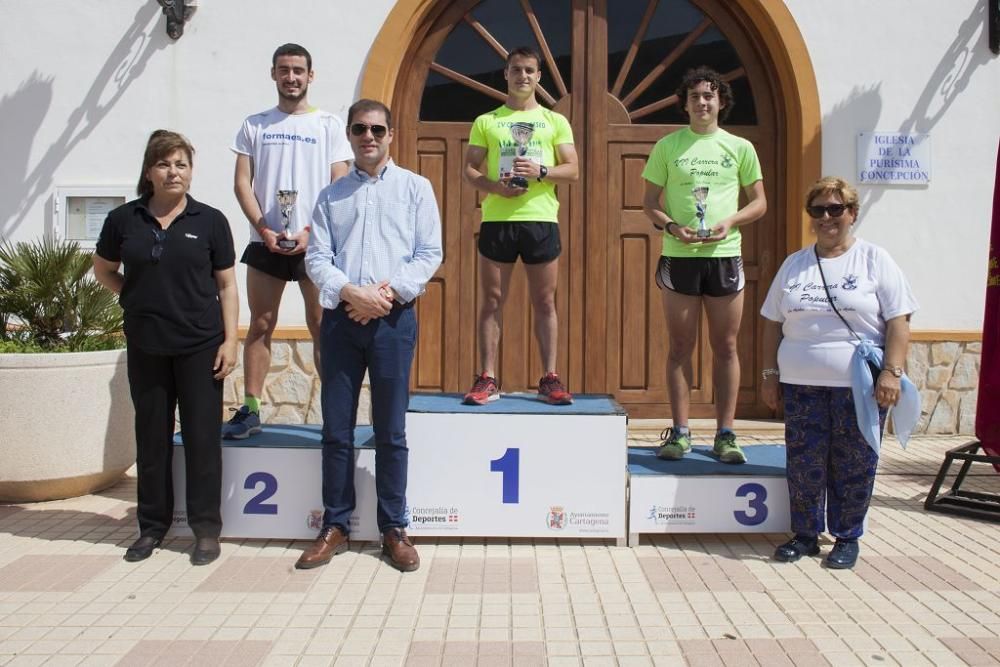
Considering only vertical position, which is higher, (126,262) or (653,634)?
(126,262)

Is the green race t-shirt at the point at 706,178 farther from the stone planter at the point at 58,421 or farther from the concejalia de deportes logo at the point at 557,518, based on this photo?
the stone planter at the point at 58,421

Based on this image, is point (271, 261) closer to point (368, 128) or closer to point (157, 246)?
point (157, 246)

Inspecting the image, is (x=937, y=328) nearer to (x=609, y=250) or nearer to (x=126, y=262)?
(x=609, y=250)

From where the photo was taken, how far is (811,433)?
364cm

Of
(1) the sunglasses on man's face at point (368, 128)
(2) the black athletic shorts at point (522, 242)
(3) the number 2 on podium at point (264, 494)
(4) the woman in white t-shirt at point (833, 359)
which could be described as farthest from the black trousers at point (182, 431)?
(4) the woman in white t-shirt at point (833, 359)

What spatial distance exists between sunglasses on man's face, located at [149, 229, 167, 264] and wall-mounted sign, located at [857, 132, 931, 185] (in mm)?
4855

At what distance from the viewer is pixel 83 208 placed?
6.20 meters

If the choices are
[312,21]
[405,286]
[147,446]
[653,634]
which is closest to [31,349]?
[147,446]

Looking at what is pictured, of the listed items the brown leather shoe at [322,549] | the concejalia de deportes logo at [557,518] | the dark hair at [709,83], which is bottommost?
the brown leather shoe at [322,549]

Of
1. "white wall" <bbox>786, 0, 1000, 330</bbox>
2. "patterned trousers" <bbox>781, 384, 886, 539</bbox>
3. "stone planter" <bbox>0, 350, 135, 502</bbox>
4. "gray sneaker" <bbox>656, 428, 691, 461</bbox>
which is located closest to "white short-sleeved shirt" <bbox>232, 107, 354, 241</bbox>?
"stone planter" <bbox>0, 350, 135, 502</bbox>

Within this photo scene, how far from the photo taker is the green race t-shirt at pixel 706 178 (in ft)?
13.4

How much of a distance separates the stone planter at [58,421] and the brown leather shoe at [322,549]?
1.60m

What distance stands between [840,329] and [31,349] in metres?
3.96

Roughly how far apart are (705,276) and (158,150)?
250 cm
